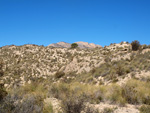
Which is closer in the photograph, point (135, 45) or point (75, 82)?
point (75, 82)

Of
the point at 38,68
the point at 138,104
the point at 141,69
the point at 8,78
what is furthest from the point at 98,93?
the point at 38,68

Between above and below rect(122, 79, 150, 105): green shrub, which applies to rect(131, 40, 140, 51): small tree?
above

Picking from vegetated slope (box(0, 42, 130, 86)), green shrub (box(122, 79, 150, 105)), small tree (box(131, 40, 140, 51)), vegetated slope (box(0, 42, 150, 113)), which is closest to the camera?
vegetated slope (box(0, 42, 150, 113))

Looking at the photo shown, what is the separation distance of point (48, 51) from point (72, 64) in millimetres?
15539

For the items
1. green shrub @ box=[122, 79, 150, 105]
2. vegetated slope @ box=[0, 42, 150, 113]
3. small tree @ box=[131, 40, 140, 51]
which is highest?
small tree @ box=[131, 40, 140, 51]

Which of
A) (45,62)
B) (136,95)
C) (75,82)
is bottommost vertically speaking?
(136,95)

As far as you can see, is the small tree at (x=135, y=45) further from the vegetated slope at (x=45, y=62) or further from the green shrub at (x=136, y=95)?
the green shrub at (x=136, y=95)

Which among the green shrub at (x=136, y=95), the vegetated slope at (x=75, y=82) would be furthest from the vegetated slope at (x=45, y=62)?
the green shrub at (x=136, y=95)

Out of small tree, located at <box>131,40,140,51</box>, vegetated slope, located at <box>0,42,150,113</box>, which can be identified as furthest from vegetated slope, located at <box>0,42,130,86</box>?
small tree, located at <box>131,40,140,51</box>

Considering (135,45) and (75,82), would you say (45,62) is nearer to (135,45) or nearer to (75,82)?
(75,82)

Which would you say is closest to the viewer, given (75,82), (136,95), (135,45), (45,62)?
(136,95)

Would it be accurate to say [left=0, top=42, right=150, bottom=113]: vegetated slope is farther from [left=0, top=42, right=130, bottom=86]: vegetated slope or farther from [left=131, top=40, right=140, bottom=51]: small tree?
[left=131, top=40, right=140, bottom=51]: small tree

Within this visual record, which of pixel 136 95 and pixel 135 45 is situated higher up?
pixel 135 45

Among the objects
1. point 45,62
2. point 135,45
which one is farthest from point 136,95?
point 45,62
